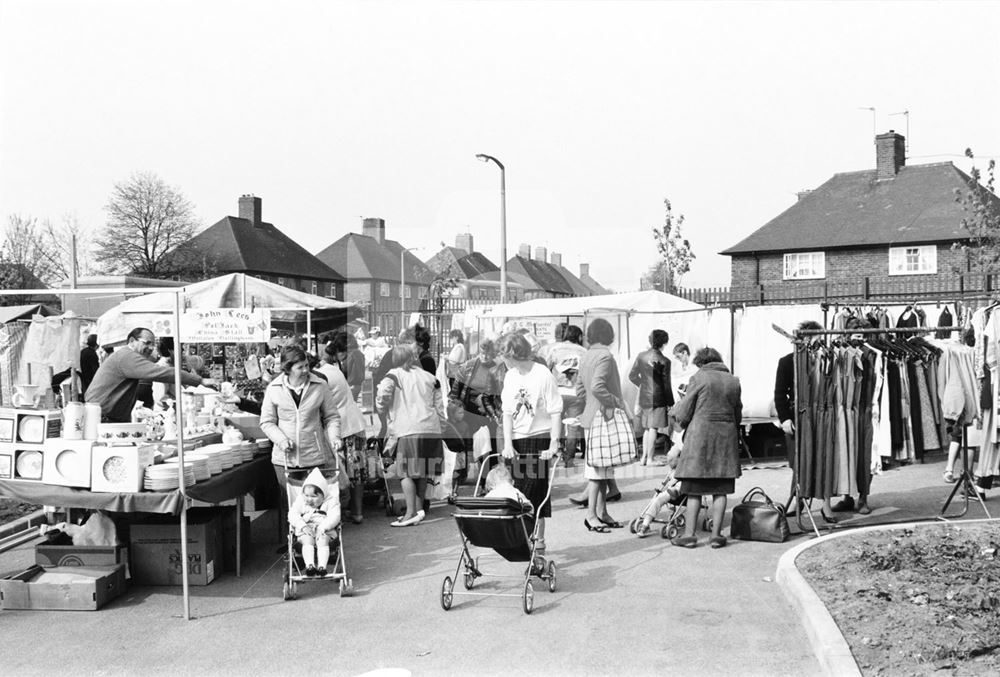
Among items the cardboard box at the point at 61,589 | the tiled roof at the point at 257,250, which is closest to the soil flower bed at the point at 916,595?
the cardboard box at the point at 61,589

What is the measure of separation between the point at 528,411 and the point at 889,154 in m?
36.6

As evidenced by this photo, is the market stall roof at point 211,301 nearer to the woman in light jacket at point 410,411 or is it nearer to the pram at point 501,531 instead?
the woman in light jacket at point 410,411

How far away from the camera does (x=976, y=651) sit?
4941 millimetres

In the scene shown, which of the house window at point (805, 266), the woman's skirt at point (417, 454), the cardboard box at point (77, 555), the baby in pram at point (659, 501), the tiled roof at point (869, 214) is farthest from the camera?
the house window at point (805, 266)

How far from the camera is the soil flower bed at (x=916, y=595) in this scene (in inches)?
194

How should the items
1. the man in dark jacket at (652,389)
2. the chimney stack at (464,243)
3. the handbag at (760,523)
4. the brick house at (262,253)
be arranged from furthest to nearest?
the chimney stack at (464,243), the brick house at (262,253), the man in dark jacket at (652,389), the handbag at (760,523)

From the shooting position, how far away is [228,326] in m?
11.0

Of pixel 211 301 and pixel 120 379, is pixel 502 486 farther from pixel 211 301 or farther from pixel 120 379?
pixel 211 301

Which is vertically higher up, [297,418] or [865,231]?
[865,231]

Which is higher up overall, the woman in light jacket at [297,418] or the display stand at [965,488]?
the woman in light jacket at [297,418]

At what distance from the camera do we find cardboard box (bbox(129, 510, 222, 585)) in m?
7.10

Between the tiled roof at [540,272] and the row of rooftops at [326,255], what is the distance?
45 centimetres

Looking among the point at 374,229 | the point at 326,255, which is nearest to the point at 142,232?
the point at 374,229

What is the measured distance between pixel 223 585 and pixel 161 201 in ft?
137
